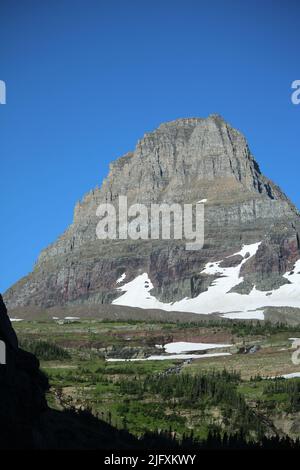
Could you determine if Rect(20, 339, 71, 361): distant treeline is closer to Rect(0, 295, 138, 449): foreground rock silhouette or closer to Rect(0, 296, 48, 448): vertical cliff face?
Rect(0, 295, 138, 449): foreground rock silhouette

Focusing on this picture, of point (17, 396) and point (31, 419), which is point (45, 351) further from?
point (17, 396)

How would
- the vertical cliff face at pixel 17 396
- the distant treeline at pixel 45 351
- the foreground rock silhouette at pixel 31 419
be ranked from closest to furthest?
the vertical cliff face at pixel 17 396
the foreground rock silhouette at pixel 31 419
the distant treeline at pixel 45 351

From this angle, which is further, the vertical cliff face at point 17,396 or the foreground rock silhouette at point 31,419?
the foreground rock silhouette at point 31,419

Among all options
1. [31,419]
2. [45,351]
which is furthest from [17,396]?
[45,351]

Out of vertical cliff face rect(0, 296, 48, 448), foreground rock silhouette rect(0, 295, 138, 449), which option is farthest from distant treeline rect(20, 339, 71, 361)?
vertical cliff face rect(0, 296, 48, 448)

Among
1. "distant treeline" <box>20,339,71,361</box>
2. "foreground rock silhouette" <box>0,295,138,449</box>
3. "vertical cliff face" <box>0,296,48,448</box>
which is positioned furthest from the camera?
"distant treeline" <box>20,339,71,361</box>

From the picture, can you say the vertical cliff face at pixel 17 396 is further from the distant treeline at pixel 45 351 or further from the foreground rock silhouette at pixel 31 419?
the distant treeline at pixel 45 351

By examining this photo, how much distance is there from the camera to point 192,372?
159 meters

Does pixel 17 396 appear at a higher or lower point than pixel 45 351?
lower

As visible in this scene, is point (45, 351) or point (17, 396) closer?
point (17, 396)

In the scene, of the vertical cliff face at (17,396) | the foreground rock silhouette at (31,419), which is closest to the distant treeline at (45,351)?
the foreground rock silhouette at (31,419)

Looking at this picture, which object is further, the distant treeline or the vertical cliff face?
the distant treeline
